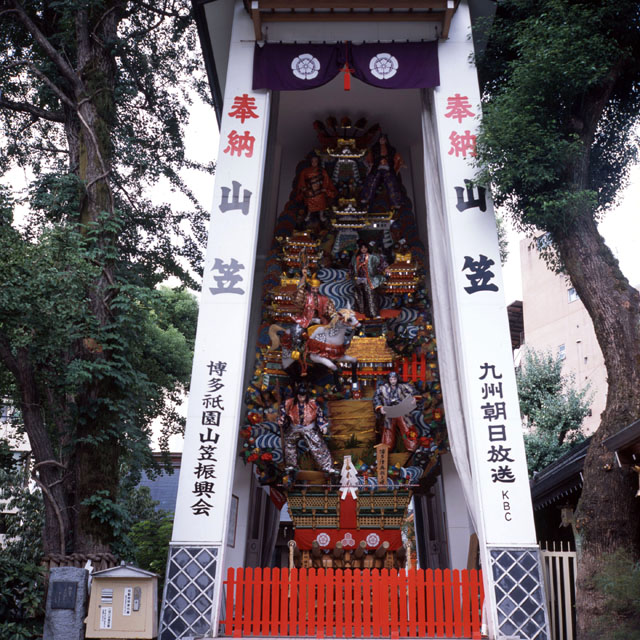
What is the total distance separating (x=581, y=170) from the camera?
8961 mm

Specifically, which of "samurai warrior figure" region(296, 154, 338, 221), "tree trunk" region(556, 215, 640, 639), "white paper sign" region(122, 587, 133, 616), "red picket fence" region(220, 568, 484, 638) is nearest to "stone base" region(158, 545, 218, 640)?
"red picket fence" region(220, 568, 484, 638)

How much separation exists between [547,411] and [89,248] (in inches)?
372

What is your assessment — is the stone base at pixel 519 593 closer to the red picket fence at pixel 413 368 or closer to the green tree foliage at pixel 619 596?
the green tree foliage at pixel 619 596

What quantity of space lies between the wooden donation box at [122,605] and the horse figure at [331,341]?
16.3 ft

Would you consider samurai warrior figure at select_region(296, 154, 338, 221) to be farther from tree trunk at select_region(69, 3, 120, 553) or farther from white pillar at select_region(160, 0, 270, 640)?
tree trunk at select_region(69, 3, 120, 553)

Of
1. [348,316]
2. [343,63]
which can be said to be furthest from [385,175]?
[348,316]

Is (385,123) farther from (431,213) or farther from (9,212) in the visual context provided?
(9,212)

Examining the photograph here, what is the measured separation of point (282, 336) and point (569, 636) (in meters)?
5.98

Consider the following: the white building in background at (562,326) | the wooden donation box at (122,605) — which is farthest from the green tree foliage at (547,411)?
the wooden donation box at (122,605)

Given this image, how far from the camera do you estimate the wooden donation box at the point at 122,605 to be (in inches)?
263

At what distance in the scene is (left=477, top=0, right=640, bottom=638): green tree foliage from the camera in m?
7.55

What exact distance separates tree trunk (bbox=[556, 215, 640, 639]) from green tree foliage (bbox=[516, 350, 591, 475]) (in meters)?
5.99

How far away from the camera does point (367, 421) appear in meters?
11.5

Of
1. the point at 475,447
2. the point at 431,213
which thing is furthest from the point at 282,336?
the point at 475,447
